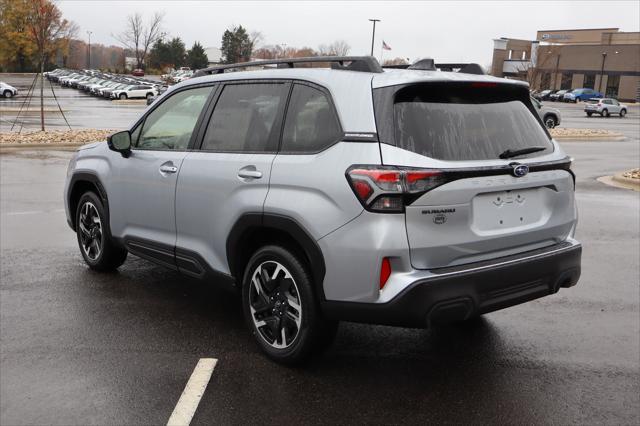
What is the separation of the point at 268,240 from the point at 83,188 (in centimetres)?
287

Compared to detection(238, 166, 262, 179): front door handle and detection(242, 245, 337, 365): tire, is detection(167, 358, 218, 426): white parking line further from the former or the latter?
detection(238, 166, 262, 179): front door handle

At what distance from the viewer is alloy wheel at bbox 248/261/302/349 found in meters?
3.93

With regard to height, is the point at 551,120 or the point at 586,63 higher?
the point at 586,63

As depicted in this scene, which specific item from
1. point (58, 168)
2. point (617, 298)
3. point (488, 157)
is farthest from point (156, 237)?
point (58, 168)

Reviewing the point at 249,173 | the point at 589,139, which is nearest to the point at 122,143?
the point at 249,173

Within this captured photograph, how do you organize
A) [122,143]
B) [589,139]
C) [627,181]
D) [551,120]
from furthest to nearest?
[551,120], [589,139], [627,181], [122,143]

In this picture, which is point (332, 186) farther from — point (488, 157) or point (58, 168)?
point (58, 168)

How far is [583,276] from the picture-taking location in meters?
6.38

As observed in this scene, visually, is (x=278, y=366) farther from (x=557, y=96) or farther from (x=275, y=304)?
(x=557, y=96)

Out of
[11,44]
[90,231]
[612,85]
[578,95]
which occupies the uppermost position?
[11,44]

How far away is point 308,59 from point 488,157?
1363 mm

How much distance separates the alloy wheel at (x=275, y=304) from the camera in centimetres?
393

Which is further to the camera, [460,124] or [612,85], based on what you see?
[612,85]

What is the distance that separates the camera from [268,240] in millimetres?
→ 4125
